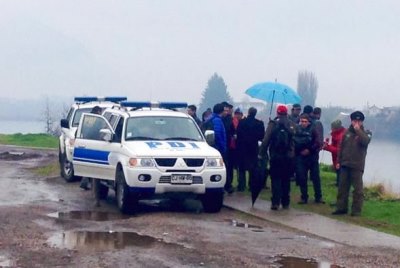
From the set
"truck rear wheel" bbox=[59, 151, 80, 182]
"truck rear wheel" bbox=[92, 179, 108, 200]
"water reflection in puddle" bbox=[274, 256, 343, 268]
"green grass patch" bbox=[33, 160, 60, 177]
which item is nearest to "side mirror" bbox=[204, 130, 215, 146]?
"truck rear wheel" bbox=[92, 179, 108, 200]

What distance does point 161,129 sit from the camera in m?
16.8

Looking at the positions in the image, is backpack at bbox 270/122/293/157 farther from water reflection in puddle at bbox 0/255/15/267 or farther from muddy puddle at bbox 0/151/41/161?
muddy puddle at bbox 0/151/41/161

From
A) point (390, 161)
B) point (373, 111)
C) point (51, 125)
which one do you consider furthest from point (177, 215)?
point (51, 125)

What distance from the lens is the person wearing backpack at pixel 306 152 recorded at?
17.2 meters

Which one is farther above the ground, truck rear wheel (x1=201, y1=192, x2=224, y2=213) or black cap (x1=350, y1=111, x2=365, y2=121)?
black cap (x1=350, y1=111, x2=365, y2=121)

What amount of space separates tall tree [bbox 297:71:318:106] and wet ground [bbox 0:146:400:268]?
1143 centimetres

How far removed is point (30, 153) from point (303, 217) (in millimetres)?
19219

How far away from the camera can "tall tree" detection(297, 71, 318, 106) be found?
2841cm

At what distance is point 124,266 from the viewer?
10.5 meters

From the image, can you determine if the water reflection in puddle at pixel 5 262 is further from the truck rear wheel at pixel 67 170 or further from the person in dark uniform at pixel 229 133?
the truck rear wheel at pixel 67 170

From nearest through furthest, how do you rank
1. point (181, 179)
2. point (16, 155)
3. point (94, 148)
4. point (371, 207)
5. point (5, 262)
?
1. point (5, 262)
2. point (181, 179)
3. point (371, 207)
4. point (94, 148)
5. point (16, 155)

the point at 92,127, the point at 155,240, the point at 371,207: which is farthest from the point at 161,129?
the point at 155,240

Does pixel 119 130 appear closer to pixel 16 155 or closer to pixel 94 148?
pixel 94 148

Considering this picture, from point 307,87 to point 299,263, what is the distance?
723 inches
